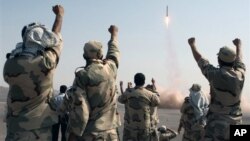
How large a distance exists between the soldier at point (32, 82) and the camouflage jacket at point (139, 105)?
4628mm

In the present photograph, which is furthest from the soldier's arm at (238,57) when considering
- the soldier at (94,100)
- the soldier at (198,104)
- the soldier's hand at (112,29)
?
the soldier at (198,104)

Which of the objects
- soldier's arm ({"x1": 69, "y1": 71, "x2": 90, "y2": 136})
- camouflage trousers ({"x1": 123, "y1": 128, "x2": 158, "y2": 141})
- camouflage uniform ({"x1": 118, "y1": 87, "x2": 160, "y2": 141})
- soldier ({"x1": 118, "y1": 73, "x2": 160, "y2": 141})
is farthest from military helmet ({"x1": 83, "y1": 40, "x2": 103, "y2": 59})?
camouflage trousers ({"x1": 123, "y1": 128, "x2": 158, "y2": 141})

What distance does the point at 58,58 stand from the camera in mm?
5445

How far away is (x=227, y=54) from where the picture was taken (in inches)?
278

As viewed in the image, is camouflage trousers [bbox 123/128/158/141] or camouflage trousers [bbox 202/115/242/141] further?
camouflage trousers [bbox 123/128/158/141]

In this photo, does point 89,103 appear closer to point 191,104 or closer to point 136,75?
point 136,75

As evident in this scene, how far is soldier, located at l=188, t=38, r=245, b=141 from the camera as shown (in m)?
7.04

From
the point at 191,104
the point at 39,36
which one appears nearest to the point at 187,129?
the point at 191,104

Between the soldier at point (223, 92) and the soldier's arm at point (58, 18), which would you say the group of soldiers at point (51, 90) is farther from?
the soldier at point (223, 92)

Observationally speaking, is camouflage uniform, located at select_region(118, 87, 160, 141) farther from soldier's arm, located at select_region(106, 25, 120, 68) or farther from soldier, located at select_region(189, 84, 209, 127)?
soldier's arm, located at select_region(106, 25, 120, 68)

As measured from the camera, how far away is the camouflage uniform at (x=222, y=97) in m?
7.04

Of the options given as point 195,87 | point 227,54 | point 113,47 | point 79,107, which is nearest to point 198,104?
point 195,87

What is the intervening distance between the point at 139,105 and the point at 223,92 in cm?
314

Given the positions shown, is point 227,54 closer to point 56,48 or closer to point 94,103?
point 94,103
